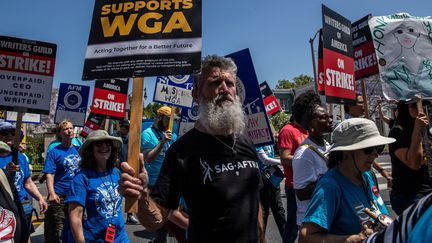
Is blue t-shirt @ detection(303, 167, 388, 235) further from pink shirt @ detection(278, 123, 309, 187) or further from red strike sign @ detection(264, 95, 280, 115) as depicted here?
red strike sign @ detection(264, 95, 280, 115)

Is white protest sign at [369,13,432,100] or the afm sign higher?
white protest sign at [369,13,432,100]

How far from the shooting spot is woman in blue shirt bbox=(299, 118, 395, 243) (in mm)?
2379

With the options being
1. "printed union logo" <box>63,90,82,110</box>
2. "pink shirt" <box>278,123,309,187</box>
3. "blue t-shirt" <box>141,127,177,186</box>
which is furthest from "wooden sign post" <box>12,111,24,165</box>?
"printed union logo" <box>63,90,82,110</box>

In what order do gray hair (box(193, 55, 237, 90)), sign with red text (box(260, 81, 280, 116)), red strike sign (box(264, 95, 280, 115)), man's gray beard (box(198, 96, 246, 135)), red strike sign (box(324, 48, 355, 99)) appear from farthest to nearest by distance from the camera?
red strike sign (box(264, 95, 280, 115)) → sign with red text (box(260, 81, 280, 116)) → red strike sign (box(324, 48, 355, 99)) → gray hair (box(193, 55, 237, 90)) → man's gray beard (box(198, 96, 246, 135))

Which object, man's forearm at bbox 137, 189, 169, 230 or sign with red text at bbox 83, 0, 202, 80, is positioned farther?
sign with red text at bbox 83, 0, 202, 80

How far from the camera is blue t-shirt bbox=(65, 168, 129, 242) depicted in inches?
142

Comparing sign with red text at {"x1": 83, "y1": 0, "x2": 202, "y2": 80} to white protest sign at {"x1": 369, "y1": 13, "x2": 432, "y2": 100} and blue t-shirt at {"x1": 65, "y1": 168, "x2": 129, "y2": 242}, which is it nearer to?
blue t-shirt at {"x1": 65, "y1": 168, "x2": 129, "y2": 242}

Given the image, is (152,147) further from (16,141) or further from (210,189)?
(210,189)

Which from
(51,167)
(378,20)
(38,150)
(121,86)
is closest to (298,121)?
(378,20)

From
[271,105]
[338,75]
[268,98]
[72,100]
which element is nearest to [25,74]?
[338,75]

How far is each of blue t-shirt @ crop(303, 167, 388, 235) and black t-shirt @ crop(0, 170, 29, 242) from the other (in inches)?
95.3

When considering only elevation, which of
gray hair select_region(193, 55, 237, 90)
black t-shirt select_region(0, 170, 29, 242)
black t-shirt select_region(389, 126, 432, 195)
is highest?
gray hair select_region(193, 55, 237, 90)

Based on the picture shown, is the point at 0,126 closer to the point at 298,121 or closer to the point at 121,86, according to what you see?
the point at 121,86

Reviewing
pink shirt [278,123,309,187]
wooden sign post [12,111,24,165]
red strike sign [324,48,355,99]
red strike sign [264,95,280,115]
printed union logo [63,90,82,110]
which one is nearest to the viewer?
wooden sign post [12,111,24,165]
